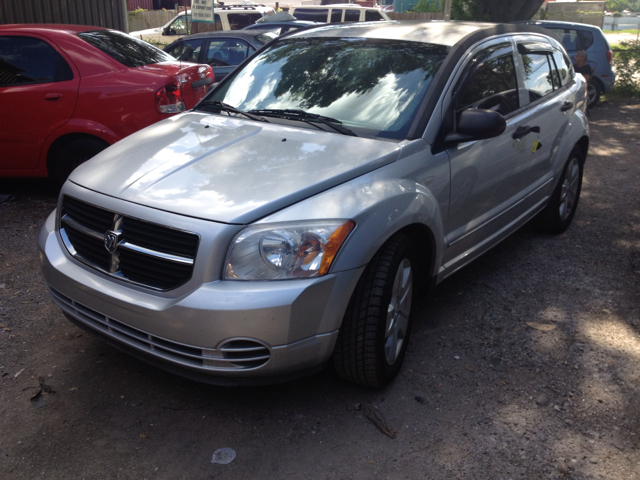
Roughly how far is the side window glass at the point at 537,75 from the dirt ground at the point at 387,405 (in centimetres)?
144

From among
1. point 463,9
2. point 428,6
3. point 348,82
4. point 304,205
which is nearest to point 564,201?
point 348,82

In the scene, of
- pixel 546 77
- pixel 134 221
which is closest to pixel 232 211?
pixel 134 221

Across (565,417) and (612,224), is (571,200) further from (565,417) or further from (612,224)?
(565,417)

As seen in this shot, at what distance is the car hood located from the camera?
9.20 ft

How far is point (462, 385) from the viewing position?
332cm

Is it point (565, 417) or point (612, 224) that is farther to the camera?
point (612, 224)

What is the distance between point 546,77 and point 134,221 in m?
3.51

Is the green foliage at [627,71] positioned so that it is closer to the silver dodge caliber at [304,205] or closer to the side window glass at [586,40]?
the side window glass at [586,40]

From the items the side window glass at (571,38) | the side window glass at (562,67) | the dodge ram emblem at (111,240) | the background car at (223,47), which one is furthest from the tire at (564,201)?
the side window glass at (571,38)

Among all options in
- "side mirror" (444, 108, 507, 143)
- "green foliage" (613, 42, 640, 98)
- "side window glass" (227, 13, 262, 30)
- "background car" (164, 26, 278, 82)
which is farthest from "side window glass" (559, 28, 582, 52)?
"side window glass" (227, 13, 262, 30)

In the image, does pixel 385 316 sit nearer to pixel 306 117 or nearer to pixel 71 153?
pixel 306 117

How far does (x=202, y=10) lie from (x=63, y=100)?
2796 mm

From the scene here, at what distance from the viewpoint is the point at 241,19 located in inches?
758

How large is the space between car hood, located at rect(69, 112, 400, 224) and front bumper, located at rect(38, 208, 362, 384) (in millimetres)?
351
